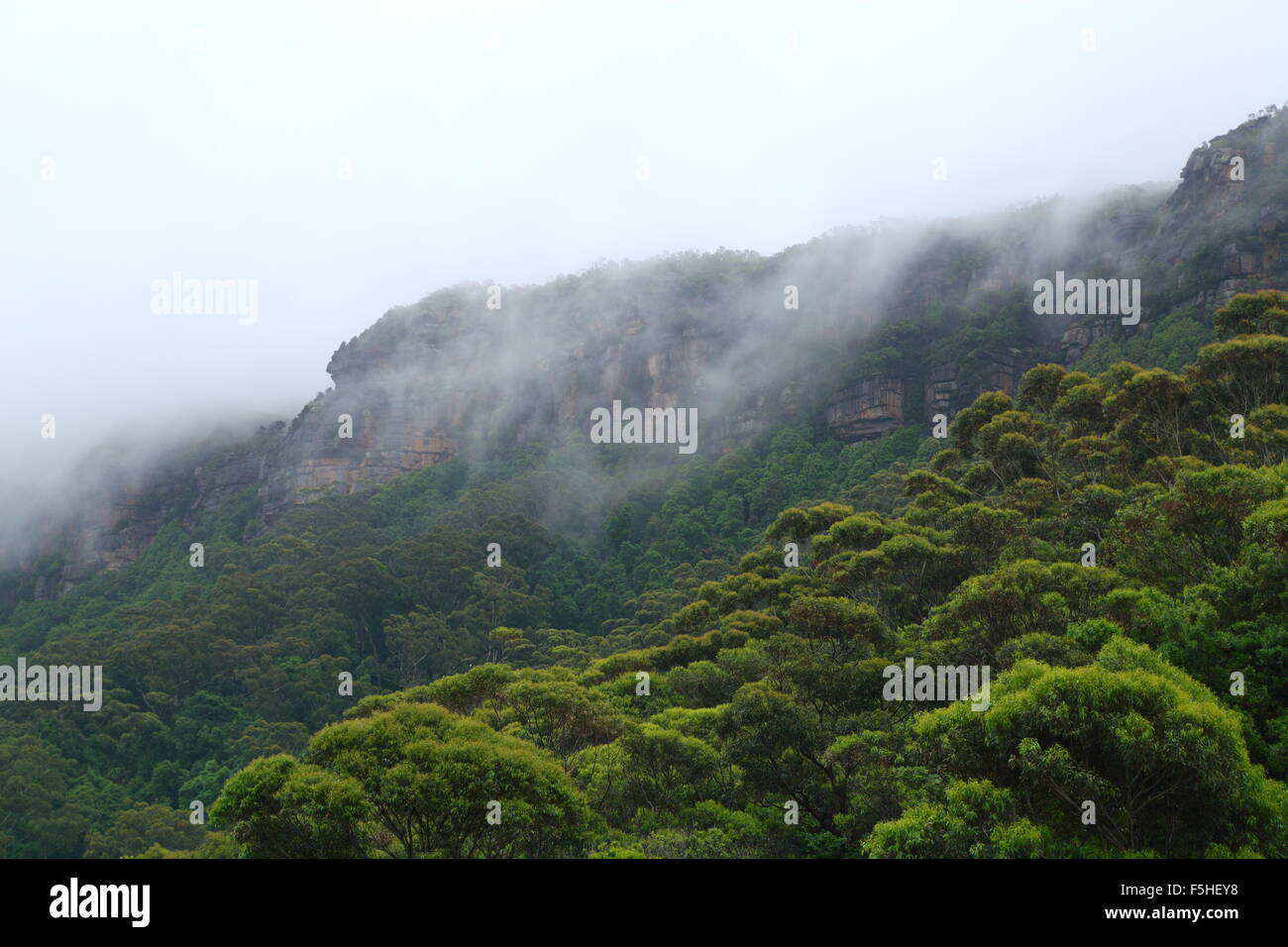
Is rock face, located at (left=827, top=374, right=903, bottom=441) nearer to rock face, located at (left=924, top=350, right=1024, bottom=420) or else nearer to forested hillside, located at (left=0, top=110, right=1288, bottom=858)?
forested hillside, located at (left=0, top=110, right=1288, bottom=858)

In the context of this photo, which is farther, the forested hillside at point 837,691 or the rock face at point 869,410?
the rock face at point 869,410

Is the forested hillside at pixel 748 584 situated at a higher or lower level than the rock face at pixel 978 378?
lower

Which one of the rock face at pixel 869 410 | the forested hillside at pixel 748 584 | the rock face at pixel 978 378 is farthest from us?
the rock face at pixel 869 410

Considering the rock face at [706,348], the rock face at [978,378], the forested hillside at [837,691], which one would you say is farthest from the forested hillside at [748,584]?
the rock face at [706,348]

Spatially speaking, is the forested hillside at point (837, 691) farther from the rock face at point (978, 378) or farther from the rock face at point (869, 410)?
the rock face at point (978, 378)

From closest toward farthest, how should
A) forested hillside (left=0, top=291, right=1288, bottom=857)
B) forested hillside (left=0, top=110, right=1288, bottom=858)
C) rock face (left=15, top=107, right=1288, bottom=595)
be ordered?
forested hillside (left=0, top=291, right=1288, bottom=857), forested hillside (left=0, top=110, right=1288, bottom=858), rock face (left=15, top=107, right=1288, bottom=595)

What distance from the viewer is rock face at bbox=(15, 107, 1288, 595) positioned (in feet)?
255

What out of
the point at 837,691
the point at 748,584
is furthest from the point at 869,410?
the point at 837,691

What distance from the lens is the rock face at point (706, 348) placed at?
77.8 meters

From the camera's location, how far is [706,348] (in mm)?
109625

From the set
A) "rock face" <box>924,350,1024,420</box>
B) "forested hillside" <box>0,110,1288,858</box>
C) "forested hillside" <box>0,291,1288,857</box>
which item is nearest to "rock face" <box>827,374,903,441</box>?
"forested hillside" <box>0,110,1288,858</box>

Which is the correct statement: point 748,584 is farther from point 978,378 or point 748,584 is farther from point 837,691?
point 978,378
